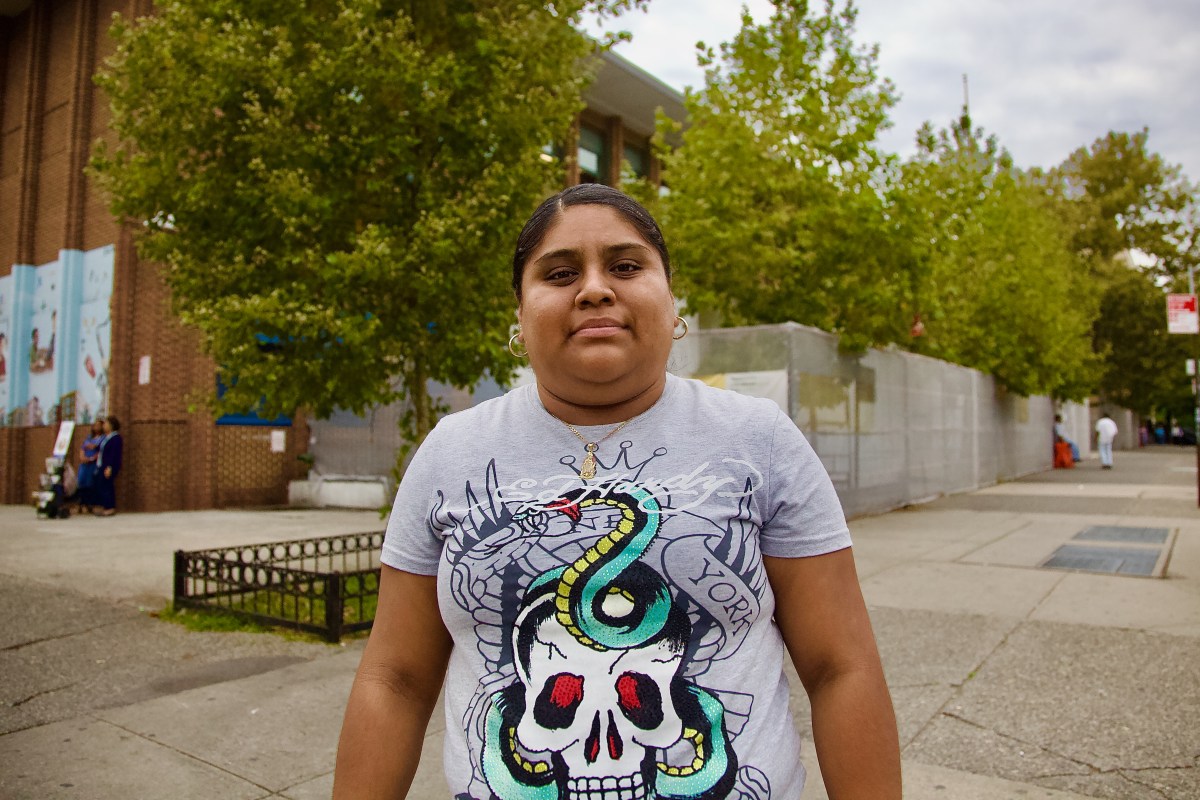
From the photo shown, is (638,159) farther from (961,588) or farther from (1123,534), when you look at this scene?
(961,588)

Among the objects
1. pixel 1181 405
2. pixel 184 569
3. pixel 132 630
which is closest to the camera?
pixel 132 630

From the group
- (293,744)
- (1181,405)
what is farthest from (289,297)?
(1181,405)

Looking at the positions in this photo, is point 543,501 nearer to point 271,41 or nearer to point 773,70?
point 271,41

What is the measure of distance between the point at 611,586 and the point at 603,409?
34cm

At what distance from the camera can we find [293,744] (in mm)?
3713

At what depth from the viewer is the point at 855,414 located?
12.7 metres

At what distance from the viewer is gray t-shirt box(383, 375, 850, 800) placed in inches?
54.4

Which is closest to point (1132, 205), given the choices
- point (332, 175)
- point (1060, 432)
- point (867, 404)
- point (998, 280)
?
point (1060, 432)

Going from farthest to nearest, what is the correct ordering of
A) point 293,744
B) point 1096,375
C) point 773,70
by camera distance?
1. point 1096,375
2. point 773,70
3. point 293,744

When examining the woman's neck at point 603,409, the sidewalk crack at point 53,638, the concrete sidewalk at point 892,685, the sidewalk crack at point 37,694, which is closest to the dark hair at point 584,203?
the woman's neck at point 603,409

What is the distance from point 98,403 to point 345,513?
5017 mm

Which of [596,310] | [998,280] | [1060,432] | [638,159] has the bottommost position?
[596,310]

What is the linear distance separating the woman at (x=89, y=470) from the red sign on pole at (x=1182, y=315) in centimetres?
1790

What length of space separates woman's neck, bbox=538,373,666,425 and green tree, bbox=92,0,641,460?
4.67 m
